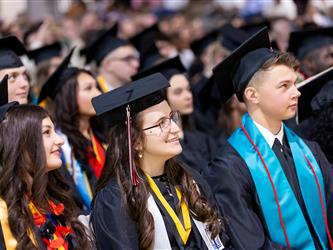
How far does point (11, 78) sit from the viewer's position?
4.60m

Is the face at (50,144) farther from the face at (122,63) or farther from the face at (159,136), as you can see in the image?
the face at (122,63)

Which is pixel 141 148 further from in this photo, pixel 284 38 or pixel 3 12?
pixel 3 12

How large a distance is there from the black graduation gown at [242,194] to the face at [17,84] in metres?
1.47

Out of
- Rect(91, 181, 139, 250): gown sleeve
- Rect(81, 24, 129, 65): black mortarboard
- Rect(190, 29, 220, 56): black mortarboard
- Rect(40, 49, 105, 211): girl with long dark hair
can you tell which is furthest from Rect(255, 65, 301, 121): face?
Rect(190, 29, 220, 56): black mortarboard

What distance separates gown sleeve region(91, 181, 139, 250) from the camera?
3.33 metres

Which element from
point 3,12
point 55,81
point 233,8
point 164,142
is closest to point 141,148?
point 164,142

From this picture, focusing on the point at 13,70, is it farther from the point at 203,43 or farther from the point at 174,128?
the point at 203,43

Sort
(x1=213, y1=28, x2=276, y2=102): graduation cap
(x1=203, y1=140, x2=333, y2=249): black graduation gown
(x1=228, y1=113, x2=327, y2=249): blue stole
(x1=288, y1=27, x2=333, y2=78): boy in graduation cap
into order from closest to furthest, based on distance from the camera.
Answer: (x1=203, y1=140, x2=333, y2=249): black graduation gown
(x1=228, y1=113, x2=327, y2=249): blue stole
(x1=213, y1=28, x2=276, y2=102): graduation cap
(x1=288, y1=27, x2=333, y2=78): boy in graduation cap

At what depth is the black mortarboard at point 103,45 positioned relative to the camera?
6.78 metres

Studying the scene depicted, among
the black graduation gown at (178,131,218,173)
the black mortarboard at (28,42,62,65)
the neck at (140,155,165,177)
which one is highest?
the black mortarboard at (28,42,62,65)

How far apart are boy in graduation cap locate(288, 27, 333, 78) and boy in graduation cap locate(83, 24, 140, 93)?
168cm

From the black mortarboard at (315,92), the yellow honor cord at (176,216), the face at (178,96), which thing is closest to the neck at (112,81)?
the face at (178,96)

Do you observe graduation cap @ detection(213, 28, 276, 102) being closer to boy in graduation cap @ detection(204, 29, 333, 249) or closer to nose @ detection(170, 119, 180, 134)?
boy in graduation cap @ detection(204, 29, 333, 249)

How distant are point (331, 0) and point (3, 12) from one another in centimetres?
785
